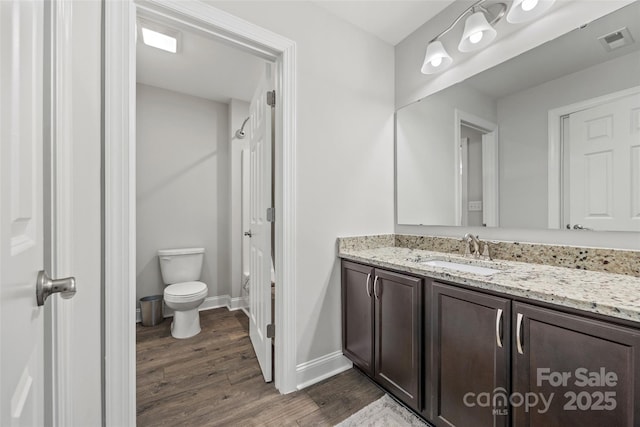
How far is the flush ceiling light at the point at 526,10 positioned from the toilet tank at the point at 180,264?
10.4 ft

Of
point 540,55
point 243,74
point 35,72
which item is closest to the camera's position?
point 35,72

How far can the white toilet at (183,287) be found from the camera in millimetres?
2284

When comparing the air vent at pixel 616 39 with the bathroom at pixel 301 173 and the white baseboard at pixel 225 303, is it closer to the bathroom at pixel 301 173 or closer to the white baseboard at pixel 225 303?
the bathroom at pixel 301 173

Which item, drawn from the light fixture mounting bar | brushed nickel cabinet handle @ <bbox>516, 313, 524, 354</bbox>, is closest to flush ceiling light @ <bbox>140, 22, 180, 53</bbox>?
the light fixture mounting bar

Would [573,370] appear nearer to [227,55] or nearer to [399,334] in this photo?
[399,334]

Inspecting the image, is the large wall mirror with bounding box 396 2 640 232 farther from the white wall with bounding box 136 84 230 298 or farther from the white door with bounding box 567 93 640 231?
the white wall with bounding box 136 84 230 298

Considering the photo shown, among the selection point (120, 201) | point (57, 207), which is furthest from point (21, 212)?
point (120, 201)

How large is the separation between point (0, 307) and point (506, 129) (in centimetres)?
208

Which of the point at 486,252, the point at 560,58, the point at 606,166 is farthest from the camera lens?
the point at 486,252

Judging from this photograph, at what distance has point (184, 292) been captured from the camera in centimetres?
232

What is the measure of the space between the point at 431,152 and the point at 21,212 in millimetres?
2149

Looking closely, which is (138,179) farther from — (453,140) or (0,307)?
(453,140)

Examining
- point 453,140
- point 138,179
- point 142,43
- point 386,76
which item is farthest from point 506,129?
point 138,179

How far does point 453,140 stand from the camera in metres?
1.86
